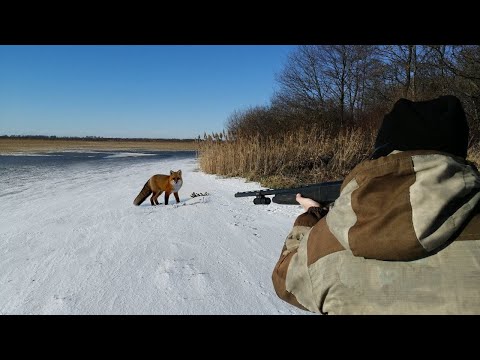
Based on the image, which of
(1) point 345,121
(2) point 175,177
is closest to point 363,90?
(1) point 345,121

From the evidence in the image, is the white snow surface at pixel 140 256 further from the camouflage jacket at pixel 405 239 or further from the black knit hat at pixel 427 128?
the black knit hat at pixel 427 128

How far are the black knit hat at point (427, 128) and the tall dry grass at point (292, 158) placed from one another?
24.0ft

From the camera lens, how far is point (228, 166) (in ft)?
32.6

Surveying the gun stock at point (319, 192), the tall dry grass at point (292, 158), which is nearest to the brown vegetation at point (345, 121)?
the tall dry grass at point (292, 158)

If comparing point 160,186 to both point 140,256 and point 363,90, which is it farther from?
point 363,90

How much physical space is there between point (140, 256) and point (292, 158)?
7037mm

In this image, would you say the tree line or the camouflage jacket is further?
the tree line

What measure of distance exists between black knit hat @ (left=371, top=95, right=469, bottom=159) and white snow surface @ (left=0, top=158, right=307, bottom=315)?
1.55m

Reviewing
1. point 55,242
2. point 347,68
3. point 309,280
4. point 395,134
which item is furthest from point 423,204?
point 347,68

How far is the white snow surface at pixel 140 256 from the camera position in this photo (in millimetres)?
2213

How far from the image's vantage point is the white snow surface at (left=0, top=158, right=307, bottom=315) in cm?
221

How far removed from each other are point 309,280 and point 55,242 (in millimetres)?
3267

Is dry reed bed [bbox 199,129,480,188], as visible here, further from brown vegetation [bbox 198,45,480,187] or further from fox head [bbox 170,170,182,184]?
fox head [bbox 170,170,182,184]

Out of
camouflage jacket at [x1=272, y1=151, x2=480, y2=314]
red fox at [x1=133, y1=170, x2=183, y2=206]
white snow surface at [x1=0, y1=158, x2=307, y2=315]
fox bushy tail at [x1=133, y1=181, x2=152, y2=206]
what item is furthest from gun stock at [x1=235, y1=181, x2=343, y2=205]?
fox bushy tail at [x1=133, y1=181, x2=152, y2=206]
